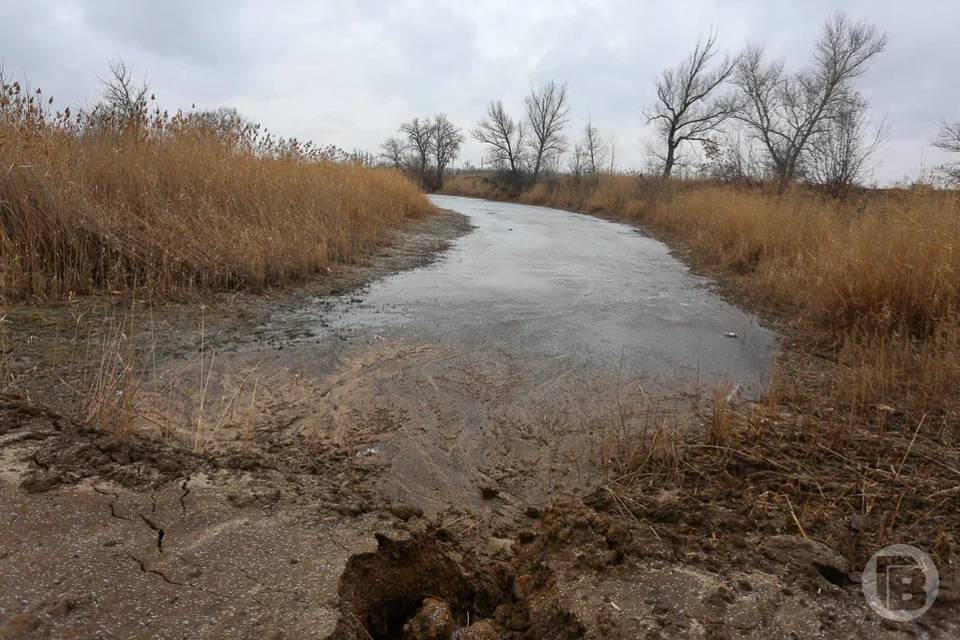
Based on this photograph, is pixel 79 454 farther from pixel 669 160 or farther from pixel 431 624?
pixel 669 160

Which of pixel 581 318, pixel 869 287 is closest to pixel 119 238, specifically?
pixel 581 318

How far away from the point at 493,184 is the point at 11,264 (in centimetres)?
3588

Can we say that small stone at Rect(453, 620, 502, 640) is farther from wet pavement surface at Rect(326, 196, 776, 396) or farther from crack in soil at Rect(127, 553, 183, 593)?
wet pavement surface at Rect(326, 196, 776, 396)

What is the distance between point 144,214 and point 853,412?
21.3 feet

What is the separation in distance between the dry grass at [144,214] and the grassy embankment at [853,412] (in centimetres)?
465

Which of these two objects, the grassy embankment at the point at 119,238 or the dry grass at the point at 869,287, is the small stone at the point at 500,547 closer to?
the grassy embankment at the point at 119,238

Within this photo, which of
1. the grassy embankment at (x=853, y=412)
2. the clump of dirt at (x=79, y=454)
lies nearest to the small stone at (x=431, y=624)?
the grassy embankment at (x=853, y=412)

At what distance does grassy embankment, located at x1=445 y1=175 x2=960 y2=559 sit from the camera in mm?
2236

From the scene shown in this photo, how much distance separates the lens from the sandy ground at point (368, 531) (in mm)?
1604

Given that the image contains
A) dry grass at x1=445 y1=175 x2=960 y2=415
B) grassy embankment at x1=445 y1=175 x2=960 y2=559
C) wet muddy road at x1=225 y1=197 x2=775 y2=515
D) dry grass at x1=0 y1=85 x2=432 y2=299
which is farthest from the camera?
dry grass at x1=0 y1=85 x2=432 y2=299

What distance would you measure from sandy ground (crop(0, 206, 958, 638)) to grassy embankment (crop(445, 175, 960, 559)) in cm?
20

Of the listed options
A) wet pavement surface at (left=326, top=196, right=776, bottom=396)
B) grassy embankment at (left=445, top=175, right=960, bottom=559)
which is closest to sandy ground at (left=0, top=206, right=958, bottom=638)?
grassy embankment at (left=445, top=175, right=960, bottom=559)

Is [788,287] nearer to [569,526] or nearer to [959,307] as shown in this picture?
[959,307]

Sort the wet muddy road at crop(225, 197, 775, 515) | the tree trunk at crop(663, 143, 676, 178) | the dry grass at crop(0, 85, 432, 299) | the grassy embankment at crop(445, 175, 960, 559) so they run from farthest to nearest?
the tree trunk at crop(663, 143, 676, 178) → the dry grass at crop(0, 85, 432, 299) → the wet muddy road at crop(225, 197, 775, 515) → the grassy embankment at crop(445, 175, 960, 559)
